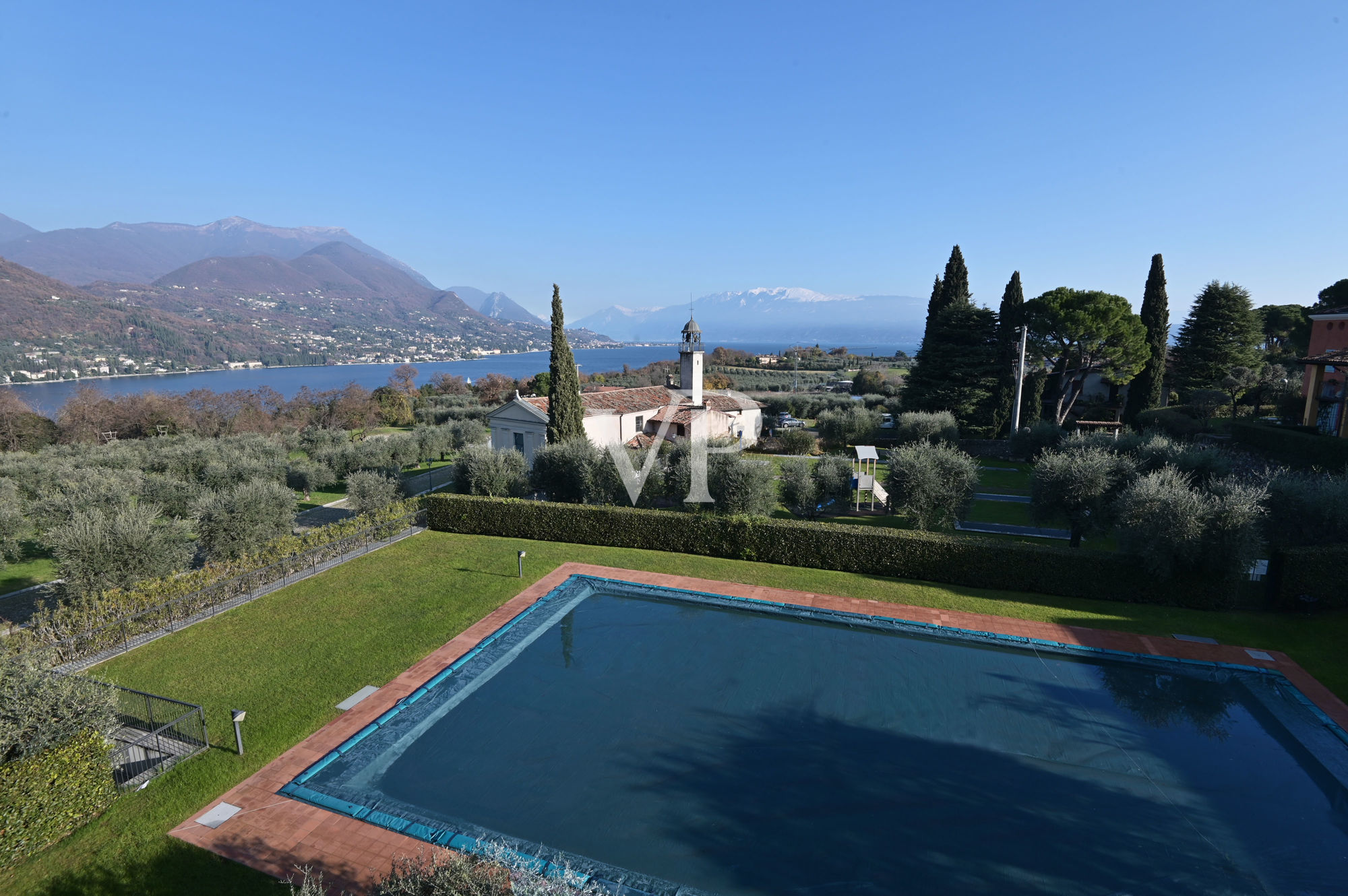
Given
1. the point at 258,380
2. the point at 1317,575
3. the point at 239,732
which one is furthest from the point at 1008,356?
the point at 258,380

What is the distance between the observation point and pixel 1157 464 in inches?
751

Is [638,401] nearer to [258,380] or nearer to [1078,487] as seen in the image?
[1078,487]

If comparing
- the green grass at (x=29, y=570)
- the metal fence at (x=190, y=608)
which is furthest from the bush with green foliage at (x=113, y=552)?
the green grass at (x=29, y=570)

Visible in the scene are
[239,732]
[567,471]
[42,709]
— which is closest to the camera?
[42,709]

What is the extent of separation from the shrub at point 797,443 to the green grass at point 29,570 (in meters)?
32.4

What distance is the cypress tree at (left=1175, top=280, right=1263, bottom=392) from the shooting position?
34500 mm

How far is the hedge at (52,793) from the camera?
668 centimetres

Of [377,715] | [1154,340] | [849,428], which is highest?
[1154,340]

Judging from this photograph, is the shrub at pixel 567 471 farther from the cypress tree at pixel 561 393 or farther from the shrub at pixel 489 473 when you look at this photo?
the cypress tree at pixel 561 393

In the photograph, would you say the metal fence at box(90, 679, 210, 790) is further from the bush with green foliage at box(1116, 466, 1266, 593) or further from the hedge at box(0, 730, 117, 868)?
the bush with green foliage at box(1116, 466, 1266, 593)

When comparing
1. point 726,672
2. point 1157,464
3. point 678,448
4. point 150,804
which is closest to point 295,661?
point 150,804

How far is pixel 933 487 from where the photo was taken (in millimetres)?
18953

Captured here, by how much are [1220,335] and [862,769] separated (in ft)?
134

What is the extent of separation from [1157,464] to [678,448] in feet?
52.0
